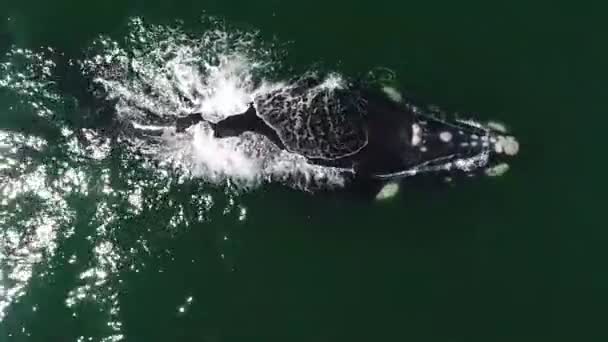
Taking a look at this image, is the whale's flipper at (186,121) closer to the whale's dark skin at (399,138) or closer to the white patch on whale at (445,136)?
the whale's dark skin at (399,138)

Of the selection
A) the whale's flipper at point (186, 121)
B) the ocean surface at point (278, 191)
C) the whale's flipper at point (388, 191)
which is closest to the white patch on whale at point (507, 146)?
A: the ocean surface at point (278, 191)

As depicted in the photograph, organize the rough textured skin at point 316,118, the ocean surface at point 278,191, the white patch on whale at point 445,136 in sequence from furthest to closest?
the white patch on whale at point 445,136
the rough textured skin at point 316,118
the ocean surface at point 278,191

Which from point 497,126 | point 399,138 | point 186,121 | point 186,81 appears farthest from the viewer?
point 186,81

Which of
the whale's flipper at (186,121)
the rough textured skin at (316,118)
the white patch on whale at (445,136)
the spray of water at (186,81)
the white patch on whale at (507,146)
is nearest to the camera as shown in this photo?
the rough textured skin at (316,118)

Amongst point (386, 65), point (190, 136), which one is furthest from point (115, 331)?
point (386, 65)

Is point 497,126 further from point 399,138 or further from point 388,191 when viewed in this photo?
point 388,191

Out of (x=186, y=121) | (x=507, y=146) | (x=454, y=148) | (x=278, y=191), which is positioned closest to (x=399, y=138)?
(x=454, y=148)
